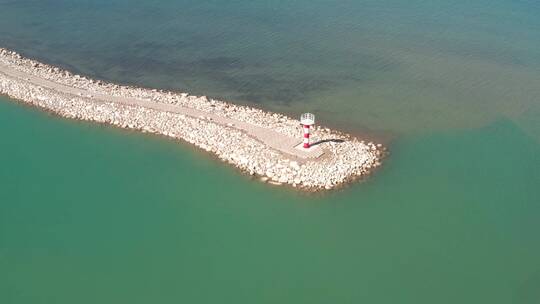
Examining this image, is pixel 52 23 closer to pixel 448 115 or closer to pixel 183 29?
pixel 183 29

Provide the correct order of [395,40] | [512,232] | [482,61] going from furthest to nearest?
[395,40] → [482,61] → [512,232]

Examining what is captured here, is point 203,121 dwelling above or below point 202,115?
below

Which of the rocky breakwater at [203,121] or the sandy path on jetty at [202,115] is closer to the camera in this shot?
the rocky breakwater at [203,121]

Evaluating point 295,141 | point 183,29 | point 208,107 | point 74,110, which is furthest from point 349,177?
point 183,29

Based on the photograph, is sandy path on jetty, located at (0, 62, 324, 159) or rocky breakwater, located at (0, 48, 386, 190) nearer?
rocky breakwater, located at (0, 48, 386, 190)
